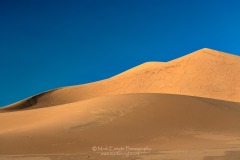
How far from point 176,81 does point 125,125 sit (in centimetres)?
3348

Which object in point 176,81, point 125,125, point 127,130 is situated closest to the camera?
point 127,130

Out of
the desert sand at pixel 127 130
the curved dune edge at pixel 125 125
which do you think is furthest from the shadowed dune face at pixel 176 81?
the desert sand at pixel 127 130

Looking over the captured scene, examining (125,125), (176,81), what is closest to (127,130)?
(125,125)

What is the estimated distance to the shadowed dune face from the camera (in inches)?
1973

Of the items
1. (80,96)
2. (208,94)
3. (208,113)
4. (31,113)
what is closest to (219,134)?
(208,113)

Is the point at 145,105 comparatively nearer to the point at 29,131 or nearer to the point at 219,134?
the point at 219,134

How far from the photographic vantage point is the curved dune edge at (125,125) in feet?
58.5

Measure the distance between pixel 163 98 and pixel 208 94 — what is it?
2396cm

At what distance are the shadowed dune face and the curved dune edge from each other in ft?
69.9

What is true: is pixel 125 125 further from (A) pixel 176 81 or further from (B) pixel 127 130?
(A) pixel 176 81

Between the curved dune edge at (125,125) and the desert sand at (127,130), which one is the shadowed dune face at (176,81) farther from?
the desert sand at (127,130)

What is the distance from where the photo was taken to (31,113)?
2717 cm

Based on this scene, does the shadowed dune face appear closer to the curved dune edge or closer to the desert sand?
the curved dune edge

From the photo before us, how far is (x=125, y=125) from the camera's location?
21297mm
